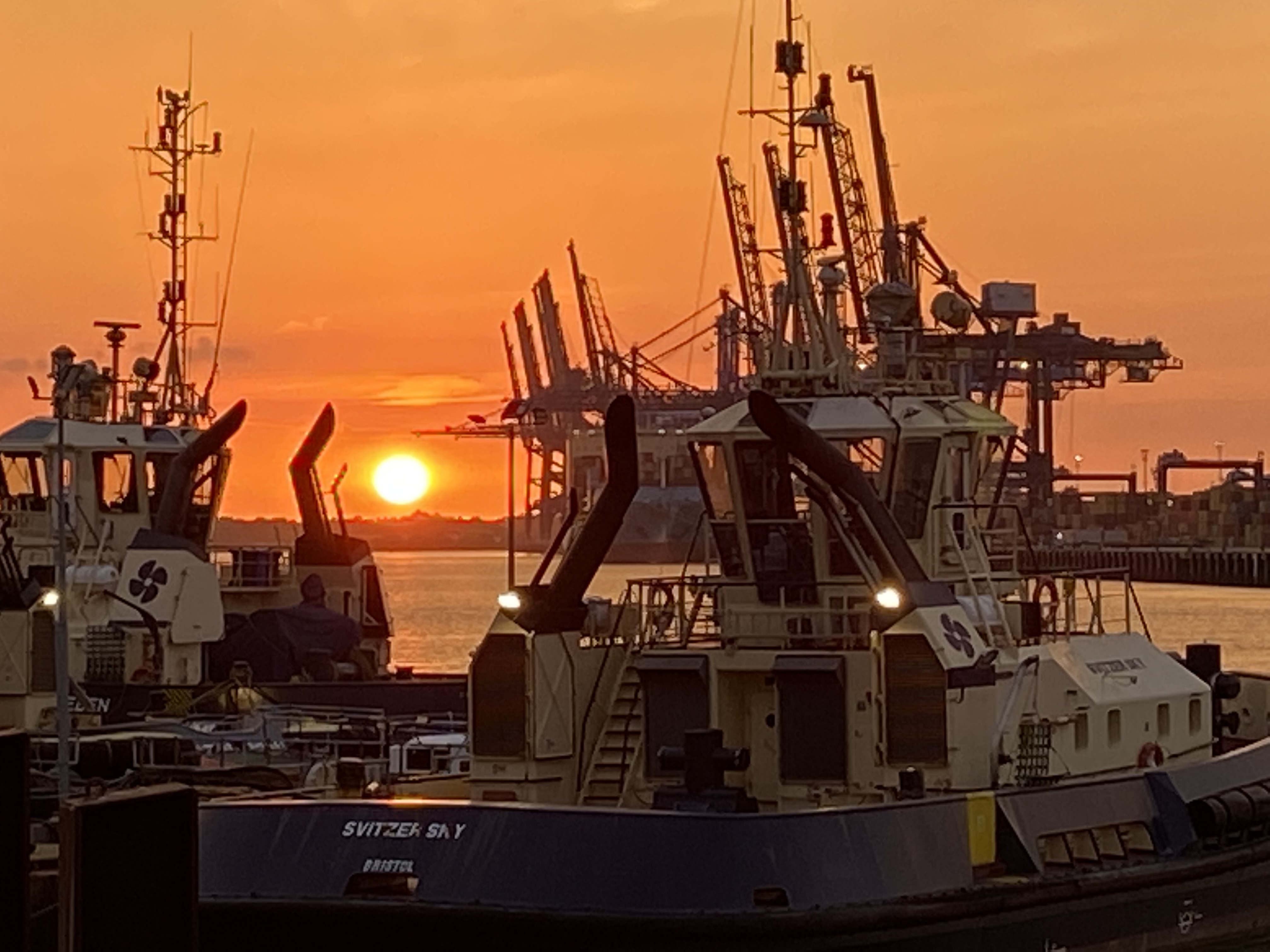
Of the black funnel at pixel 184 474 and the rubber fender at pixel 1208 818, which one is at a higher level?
the black funnel at pixel 184 474

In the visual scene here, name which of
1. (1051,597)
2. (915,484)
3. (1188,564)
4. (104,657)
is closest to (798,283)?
(915,484)

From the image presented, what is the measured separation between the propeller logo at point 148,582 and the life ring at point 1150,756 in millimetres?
12655

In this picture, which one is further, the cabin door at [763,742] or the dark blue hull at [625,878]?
the cabin door at [763,742]

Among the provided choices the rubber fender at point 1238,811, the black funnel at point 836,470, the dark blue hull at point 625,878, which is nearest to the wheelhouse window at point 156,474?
the black funnel at point 836,470

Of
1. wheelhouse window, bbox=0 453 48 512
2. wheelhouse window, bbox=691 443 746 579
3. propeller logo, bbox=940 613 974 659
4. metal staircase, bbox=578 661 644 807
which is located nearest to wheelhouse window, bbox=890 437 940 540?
wheelhouse window, bbox=691 443 746 579

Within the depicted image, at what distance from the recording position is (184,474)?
30297 millimetres

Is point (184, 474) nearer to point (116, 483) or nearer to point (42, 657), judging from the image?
point (116, 483)

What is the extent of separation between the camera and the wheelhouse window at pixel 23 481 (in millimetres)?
30672

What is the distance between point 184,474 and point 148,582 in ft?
5.52

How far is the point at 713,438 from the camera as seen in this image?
763 inches

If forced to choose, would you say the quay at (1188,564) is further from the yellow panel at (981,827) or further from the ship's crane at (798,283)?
the yellow panel at (981,827)

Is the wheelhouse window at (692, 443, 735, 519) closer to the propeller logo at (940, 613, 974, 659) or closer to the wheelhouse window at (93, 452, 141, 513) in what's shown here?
the propeller logo at (940, 613, 974, 659)

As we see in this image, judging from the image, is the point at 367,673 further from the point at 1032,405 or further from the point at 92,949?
the point at 1032,405

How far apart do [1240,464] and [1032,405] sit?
6701cm
